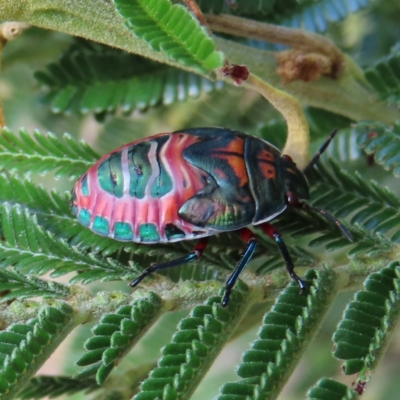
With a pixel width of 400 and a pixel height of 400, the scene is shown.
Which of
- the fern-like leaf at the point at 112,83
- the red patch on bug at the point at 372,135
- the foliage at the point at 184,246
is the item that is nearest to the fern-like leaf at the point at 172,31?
the foliage at the point at 184,246

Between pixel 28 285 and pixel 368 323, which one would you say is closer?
pixel 368 323

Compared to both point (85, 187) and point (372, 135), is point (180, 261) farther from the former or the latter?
point (372, 135)

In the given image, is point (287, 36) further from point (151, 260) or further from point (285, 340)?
point (285, 340)

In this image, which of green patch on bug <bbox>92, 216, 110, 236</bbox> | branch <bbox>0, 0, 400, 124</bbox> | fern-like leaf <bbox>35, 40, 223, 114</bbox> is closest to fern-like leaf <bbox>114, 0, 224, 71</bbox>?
branch <bbox>0, 0, 400, 124</bbox>

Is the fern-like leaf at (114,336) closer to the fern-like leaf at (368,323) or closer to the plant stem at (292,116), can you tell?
the fern-like leaf at (368,323)

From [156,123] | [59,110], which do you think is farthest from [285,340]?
[156,123]

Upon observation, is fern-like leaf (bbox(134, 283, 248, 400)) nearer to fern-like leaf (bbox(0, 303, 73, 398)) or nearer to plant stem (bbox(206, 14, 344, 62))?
fern-like leaf (bbox(0, 303, 73, 398))

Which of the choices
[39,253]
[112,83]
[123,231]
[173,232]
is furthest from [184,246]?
[112,83]
